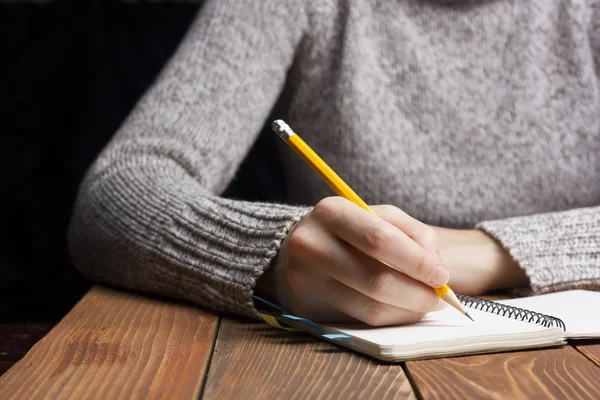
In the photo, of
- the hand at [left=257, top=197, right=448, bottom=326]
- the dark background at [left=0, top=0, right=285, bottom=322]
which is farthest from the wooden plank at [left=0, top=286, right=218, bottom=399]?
the dark background at [left=0, top=0, right=285, bottom=322]

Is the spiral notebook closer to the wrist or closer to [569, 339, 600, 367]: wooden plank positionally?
[569, 339, 600, 367]: wooden plank

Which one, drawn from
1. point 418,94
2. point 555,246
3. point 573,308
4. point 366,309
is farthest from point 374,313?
point 418,94

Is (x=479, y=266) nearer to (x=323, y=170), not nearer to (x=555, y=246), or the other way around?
(x=555, y=246)

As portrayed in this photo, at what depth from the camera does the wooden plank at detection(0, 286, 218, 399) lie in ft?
1.40

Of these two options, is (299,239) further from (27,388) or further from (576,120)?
(576,120)

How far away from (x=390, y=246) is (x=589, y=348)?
18 centimetres

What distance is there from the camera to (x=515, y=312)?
22.6 inches

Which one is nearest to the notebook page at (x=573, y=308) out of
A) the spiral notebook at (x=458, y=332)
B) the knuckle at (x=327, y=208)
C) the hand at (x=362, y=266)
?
the spiral notebook at (x=458, y=332)

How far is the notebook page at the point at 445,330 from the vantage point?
19.5 inches

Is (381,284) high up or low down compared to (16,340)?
up

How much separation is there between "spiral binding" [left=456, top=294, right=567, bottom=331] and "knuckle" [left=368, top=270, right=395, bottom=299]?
0.12 meters

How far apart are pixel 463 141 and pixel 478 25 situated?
0.62ft

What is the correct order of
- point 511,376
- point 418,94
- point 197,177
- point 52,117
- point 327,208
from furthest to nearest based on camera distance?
point 52,117 < point 418,94 < point 197,177 < point 327,208 < point 511,376

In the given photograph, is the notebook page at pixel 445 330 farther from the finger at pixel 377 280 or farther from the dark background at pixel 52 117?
the dark background at pixel 52 117
